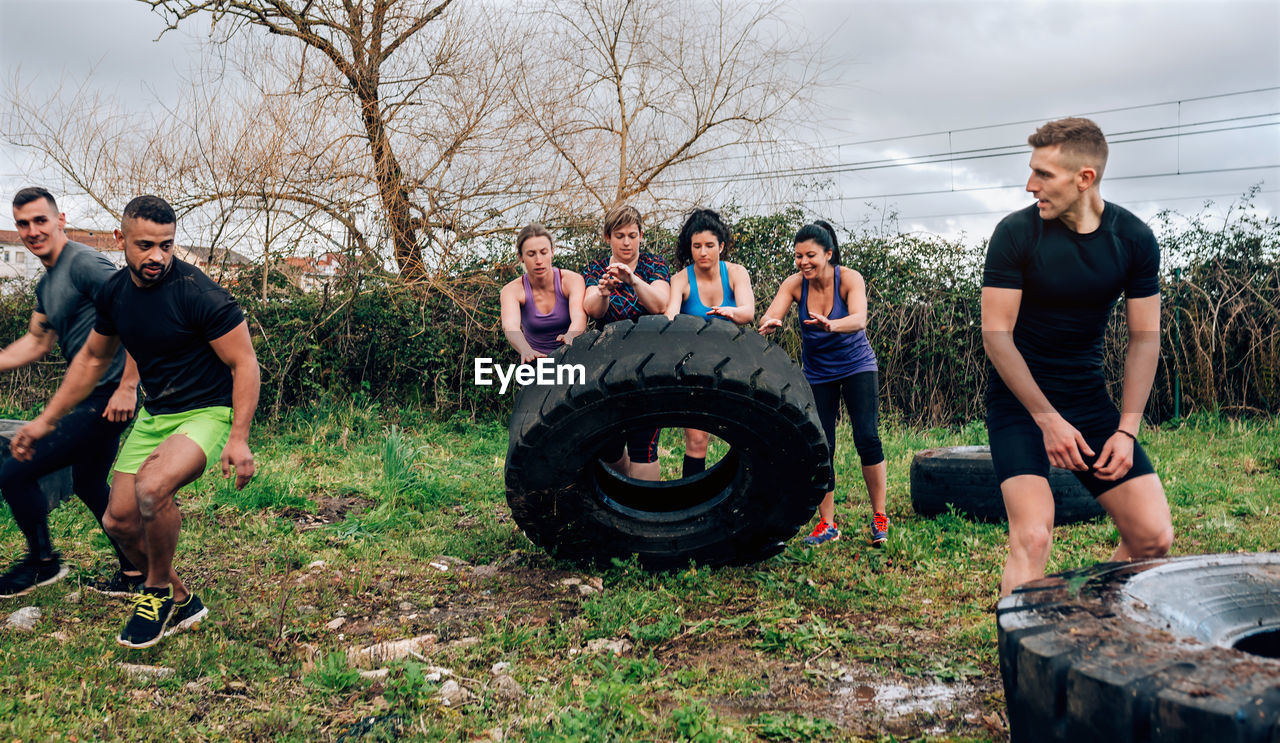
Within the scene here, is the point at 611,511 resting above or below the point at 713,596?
above

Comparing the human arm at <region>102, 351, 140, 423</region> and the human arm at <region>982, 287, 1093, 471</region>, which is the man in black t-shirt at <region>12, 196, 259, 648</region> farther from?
the human arm at <region>982, 287, 1093, 471</region>

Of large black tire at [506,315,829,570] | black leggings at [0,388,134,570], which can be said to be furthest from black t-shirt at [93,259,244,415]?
large black tire at [506,315,829,570]

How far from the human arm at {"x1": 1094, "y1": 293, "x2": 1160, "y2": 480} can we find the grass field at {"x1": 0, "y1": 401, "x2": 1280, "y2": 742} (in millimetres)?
834

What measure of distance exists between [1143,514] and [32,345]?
4807 millimetres

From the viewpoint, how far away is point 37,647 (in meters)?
3.12

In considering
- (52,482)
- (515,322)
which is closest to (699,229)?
(515,322)

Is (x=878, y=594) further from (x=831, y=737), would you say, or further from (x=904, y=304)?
(x=904, y=304)

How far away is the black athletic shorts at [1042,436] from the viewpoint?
259 centimetres

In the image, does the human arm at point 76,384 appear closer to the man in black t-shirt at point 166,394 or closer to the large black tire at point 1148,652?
the man in black t-shirt at point 166,394

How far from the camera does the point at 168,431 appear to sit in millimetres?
3330

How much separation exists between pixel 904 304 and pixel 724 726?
7.45m

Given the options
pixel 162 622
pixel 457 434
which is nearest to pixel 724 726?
pixel 162 622

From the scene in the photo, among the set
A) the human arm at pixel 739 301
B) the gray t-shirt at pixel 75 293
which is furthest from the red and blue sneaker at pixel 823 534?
the gray t-shirt at pixel 75 293

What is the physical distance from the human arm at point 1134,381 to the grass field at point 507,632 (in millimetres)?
834
